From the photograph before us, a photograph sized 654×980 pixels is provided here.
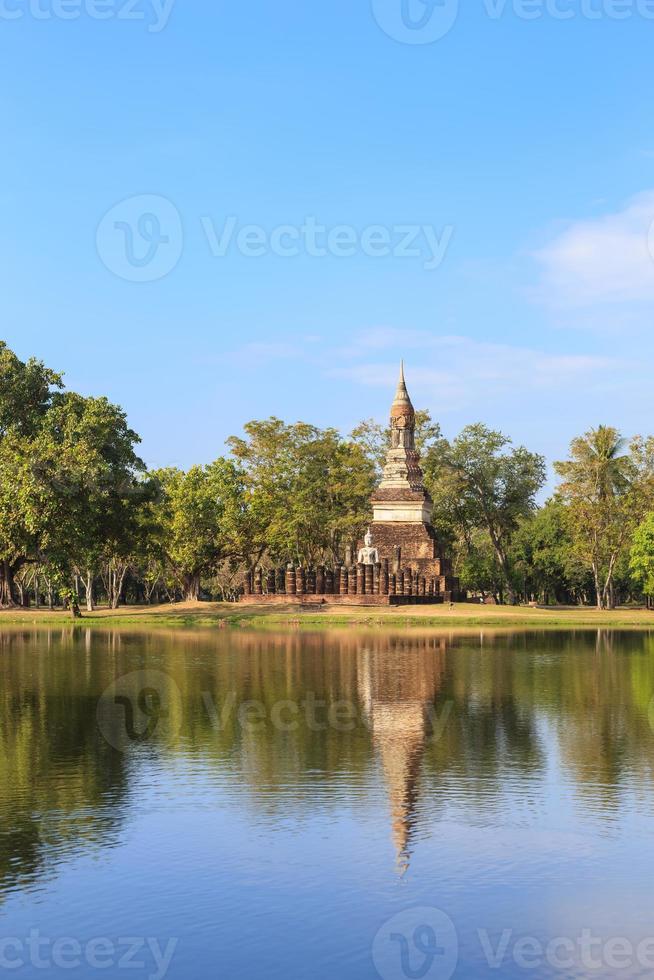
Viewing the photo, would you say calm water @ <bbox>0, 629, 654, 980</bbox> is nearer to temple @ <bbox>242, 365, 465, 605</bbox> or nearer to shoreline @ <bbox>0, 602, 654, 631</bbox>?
shoreline @ <bbox>0, 602, 654, 631</bbox>

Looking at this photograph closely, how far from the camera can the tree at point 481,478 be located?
93188 millimetres

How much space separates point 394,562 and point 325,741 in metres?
61.9

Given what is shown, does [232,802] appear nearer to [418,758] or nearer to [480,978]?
[418,758]

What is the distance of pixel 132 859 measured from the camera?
14672 millimetres

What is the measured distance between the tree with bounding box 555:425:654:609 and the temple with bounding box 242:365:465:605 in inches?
410

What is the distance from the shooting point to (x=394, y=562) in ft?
277

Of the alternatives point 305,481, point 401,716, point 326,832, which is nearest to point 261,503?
point 305,481

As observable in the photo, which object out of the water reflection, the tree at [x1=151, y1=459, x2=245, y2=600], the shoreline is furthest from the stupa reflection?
the tree at [x1=151, y1=459, x2=245, y2=600]

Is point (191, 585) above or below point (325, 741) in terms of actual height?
above

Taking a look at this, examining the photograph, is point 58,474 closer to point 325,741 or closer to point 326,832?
point 325,741

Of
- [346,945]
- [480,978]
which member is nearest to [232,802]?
[346,945]

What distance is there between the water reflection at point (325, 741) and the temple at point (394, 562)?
36.2 m

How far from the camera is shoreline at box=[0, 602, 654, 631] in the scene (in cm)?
6531

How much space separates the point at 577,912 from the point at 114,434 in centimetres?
5843
